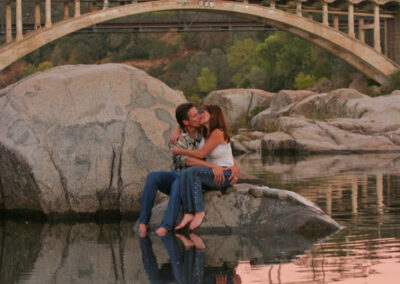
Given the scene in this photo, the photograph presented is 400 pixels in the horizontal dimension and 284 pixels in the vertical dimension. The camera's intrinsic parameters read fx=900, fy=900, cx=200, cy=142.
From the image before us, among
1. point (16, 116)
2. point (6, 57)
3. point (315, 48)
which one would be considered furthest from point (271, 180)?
point (315, 48)

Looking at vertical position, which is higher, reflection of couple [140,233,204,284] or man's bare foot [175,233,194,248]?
reflection of couple [140,233,204,284]

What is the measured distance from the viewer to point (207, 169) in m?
7.84

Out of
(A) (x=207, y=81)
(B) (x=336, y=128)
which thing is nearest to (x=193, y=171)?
(B) (x=336, y=128)

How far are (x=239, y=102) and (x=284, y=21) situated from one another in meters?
3.83

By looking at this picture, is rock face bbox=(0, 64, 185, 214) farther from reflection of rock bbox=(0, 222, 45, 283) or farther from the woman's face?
the woman's face

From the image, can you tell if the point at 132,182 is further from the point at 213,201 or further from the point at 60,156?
the point at 213,201

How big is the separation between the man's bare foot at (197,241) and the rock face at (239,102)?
24.9 metres

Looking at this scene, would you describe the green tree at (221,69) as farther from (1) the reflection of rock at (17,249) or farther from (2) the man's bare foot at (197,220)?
(2) the man's bare foot at (197,220)

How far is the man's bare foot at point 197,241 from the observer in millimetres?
6919

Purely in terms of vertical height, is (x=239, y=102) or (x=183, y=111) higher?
(x=183, y=111)

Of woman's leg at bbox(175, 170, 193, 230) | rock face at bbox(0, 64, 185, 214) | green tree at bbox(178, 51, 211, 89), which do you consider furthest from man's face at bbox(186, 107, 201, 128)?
green tree at bbox(178, 51, 211, 89)

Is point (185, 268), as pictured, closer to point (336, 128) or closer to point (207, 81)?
point (336, 128)

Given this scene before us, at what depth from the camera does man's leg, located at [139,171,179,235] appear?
7.88 m

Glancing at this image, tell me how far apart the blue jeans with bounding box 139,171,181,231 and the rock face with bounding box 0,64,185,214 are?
121 cm
